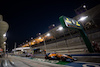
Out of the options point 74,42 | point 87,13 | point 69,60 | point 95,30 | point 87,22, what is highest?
point 87,13

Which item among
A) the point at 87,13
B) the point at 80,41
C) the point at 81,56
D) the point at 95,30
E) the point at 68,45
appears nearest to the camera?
the point at 81,56

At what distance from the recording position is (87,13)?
1161 centimetres

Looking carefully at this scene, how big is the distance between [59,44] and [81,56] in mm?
15594

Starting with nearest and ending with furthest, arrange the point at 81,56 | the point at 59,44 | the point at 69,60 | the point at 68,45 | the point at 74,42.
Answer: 1. the point at 69,60
2. the point at 81,56
3. the point at 74,42
4. the point at 68,45
5. the point at 59,44

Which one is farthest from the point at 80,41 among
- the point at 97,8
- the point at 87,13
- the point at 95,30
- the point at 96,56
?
the point at 96,56

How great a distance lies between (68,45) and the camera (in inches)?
769

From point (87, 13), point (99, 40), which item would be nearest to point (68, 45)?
point (99, 40)

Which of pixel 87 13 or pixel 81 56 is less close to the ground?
pixel 87 13

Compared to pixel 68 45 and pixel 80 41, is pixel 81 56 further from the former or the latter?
pixel 68 45

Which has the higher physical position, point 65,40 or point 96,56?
point 65,40

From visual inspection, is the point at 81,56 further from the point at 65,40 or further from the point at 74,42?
the point at 65,40

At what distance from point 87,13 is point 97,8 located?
170 cm

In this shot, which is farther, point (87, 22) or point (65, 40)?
point (65, 40)

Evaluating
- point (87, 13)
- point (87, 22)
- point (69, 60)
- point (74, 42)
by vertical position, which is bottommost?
point (69, 60)
